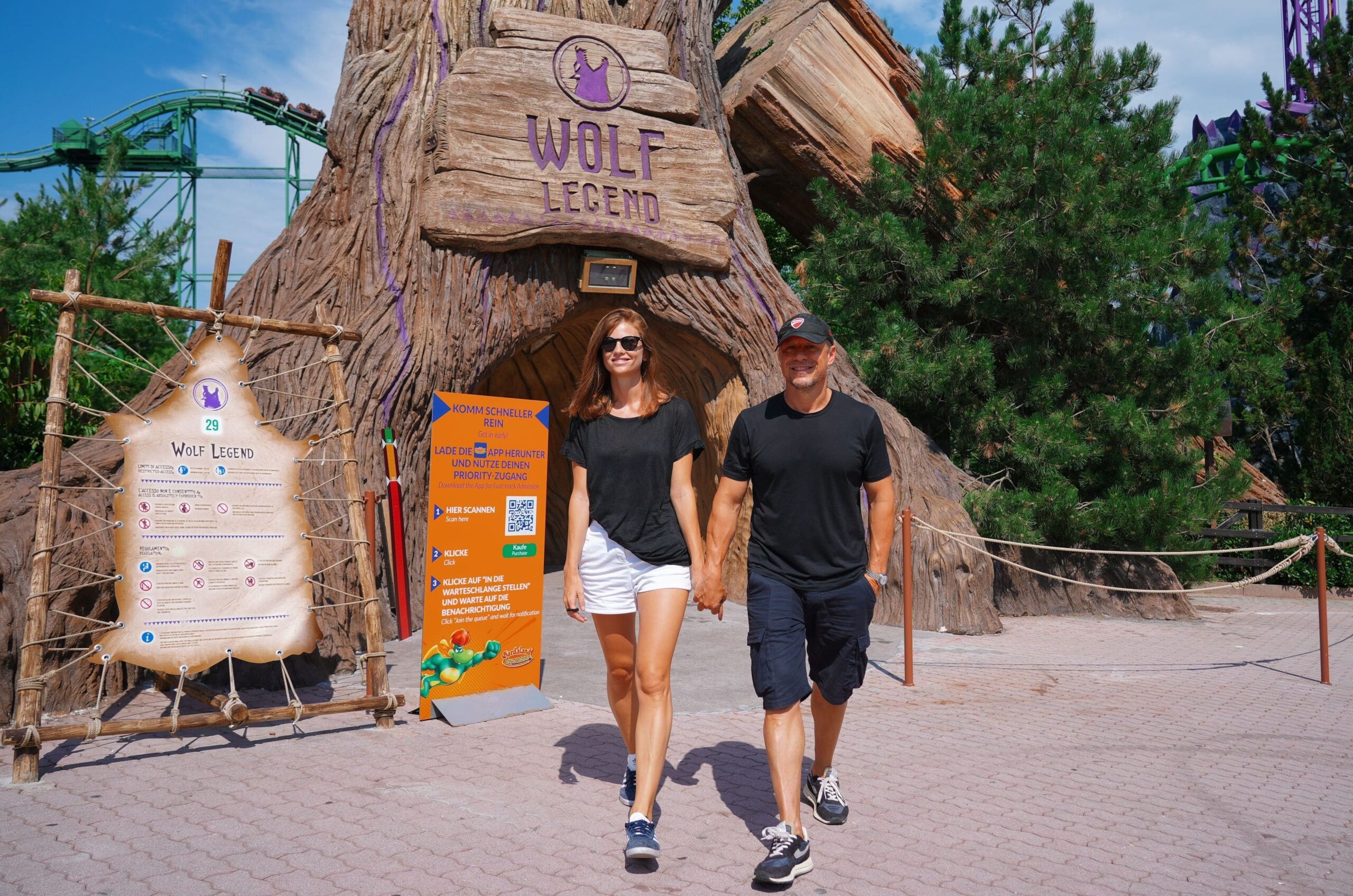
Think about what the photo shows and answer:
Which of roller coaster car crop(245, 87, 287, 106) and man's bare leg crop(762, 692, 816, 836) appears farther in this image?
roller coaster car crop(245, 87, 287, 106)

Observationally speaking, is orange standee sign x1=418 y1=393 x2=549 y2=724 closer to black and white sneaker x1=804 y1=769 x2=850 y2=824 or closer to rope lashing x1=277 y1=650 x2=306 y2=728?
rope lashing x1=277 y1=650 x2=306 y2=728

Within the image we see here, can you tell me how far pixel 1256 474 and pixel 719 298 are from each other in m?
9.72

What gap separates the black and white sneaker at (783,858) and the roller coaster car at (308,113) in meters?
22.1

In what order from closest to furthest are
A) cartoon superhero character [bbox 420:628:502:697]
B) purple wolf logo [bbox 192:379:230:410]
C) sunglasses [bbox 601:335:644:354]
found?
sunglasses [bbox 601:335:644:354] < purple wolf logo [bbox 192:379:230:410] < cartoon superhero character [bbox 420:628:502:697]

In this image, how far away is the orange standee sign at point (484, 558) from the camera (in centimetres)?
498

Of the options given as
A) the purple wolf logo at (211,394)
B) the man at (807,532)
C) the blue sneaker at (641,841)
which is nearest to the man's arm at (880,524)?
the man at (807,532)

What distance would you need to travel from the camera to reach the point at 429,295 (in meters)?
7.51

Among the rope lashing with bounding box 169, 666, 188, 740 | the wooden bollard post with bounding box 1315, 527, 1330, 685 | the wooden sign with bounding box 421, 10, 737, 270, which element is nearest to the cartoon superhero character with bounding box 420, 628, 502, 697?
the rope lashing with bounding box 169, 666, 188, 740

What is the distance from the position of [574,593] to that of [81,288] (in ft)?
35.8

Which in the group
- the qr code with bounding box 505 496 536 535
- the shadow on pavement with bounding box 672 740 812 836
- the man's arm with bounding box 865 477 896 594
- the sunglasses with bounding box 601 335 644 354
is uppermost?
the sunglasses with bounding box 601 335 644 354

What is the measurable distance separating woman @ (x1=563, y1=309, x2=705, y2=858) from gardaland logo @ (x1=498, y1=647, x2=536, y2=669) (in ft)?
5.90

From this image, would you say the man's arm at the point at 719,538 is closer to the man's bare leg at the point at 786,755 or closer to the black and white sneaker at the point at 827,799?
the man's bare leg at the point at 786,755

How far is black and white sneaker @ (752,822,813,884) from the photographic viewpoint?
2.84m

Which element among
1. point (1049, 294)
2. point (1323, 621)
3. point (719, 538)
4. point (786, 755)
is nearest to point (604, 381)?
point (719, 538)
